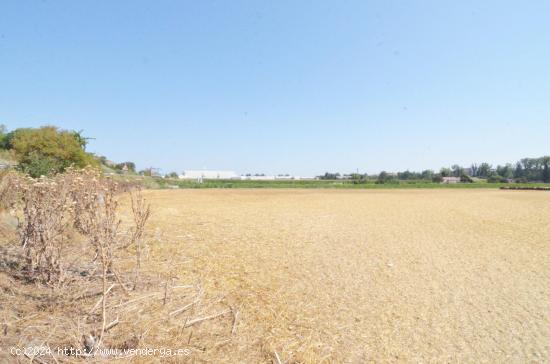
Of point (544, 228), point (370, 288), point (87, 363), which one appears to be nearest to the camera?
point (87, 363)

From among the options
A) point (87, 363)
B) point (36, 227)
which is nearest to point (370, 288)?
point (87, 363)

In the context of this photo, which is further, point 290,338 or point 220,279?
point 220,279

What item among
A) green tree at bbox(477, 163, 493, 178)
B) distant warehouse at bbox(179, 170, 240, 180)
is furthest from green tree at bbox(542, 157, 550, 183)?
distant warehouse at bbox(179, 170, 240, 180)

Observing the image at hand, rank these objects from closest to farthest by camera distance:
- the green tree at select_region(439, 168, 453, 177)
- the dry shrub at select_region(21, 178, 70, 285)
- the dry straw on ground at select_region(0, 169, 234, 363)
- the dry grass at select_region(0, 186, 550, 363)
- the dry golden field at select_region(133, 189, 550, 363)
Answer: the dry straw on ground at select_region(0, 169, 234, 363) < the dry grass at select_region(0, 186, 550, 363) < the dry golden field at select_region(133, 189, 550, 363) < the dry shrub at select_region(21, 178, 70, 285) < the green tree at select_region(439, 168, 453, 177)

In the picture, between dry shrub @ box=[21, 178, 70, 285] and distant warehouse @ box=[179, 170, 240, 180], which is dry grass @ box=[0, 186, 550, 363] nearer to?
dry shrub @ box=[21, 178, 70, 285]

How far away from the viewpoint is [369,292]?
4121 millimetres

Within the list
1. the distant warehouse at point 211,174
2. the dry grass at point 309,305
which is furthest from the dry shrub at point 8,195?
→ the distant warehouse at point 211,174

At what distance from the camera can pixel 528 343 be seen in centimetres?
294

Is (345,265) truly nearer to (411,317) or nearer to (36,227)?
(411,317)

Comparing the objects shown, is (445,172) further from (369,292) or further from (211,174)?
(369,292)

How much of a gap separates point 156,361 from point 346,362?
1606 mm

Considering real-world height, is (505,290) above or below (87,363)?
below

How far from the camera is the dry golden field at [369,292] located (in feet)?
9.09

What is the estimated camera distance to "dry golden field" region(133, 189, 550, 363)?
2770 mm
